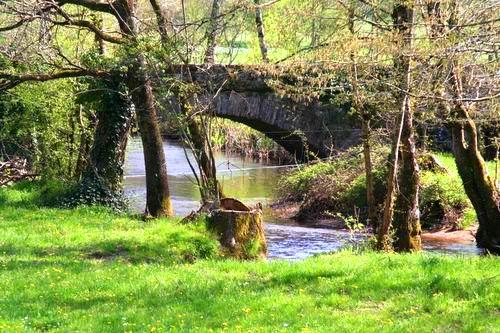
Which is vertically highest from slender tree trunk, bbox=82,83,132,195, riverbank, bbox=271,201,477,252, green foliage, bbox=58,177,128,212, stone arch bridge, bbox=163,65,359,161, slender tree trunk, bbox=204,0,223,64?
slender tree trunk, bbox=204,0,223,64

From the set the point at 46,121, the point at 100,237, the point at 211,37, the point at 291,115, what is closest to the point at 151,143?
the point at 211,37

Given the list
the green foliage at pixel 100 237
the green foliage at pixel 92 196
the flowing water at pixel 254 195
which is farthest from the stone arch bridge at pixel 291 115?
the green foliage at pixel 100 237

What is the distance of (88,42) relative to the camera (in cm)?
2420

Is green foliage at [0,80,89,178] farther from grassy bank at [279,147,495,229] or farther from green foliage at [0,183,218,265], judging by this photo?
grassy bank at [279,147,495,229]

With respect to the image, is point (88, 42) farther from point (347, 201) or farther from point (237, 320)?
point (237, 320)

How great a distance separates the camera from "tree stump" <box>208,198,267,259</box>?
1392 cm

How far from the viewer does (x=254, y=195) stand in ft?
90.5

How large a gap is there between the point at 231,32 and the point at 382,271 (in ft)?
28.4

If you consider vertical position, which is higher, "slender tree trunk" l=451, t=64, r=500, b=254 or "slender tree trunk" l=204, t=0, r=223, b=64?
"slender tree trunk" l=204, t=0, r=223, b=64

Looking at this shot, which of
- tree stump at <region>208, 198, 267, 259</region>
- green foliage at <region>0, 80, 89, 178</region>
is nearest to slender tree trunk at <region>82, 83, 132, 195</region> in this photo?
green foliage at <region>0, 80, 89, 178</region>

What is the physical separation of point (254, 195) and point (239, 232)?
13.5m

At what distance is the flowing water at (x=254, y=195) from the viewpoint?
17578 mm

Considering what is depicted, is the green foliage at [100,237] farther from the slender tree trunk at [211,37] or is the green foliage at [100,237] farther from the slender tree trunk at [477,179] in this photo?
the slender tree trunk at [477,179]

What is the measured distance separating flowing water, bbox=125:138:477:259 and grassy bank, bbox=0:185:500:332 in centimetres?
468
